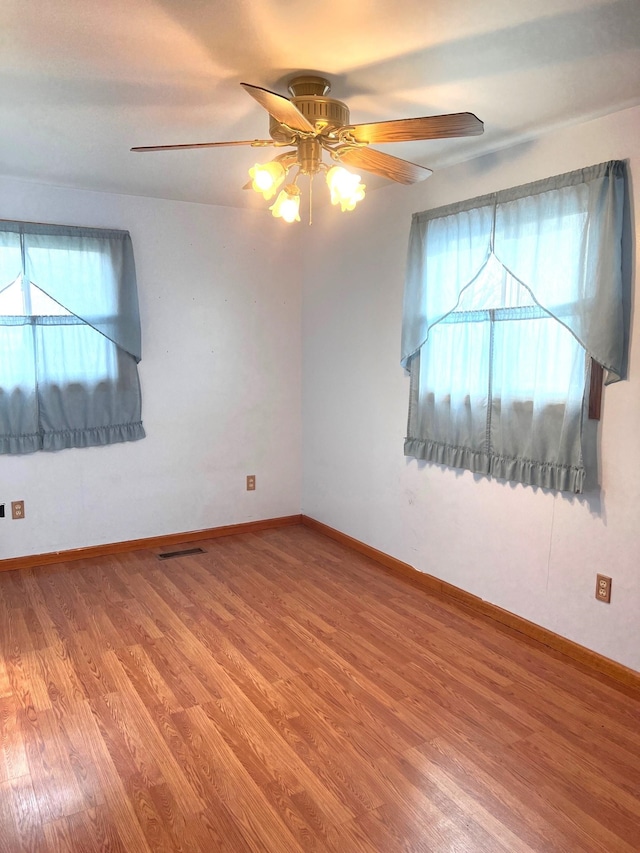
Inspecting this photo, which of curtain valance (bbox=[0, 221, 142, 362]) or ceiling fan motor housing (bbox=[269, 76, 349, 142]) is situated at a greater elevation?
ceiling fan motor housing (bbox=[269, 76, 349, 142])

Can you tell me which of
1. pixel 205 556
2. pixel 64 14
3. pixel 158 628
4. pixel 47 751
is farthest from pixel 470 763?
pixel 64 14

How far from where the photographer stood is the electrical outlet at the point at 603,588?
266 centimetres

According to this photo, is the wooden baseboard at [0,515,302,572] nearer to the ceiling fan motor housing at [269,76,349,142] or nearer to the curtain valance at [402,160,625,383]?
the curtain valance at [402,160,625,383]

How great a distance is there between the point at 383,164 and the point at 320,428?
2.49 metres

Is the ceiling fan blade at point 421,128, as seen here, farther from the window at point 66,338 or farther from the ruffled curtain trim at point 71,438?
the ruffled curtain trim at point 71,438

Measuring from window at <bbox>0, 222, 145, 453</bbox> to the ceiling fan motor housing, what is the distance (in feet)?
6.79

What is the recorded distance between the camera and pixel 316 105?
2.21 m

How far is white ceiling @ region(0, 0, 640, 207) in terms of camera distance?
1.78 m

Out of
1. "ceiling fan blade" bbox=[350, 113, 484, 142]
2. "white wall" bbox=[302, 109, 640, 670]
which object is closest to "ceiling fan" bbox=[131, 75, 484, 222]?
"ceiling fan blade" bbox=[350, 113, 484, 142]

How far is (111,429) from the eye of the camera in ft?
13.4

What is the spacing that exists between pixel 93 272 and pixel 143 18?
2305 mm

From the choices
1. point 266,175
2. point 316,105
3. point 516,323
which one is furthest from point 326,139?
point 516,323

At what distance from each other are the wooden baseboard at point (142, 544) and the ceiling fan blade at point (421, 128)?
3157mm

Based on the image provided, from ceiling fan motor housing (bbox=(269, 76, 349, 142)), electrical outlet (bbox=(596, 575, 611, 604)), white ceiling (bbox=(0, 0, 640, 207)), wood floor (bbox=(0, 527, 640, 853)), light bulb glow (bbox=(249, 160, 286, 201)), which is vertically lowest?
wood floor (bbox=(0, 527, 640, 853))
